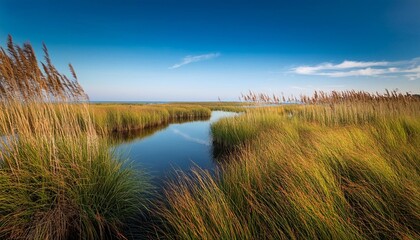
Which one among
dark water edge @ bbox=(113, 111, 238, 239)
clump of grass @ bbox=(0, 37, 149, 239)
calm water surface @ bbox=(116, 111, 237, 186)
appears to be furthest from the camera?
calm water surface @ bbox=(116, 111, 237, 186)

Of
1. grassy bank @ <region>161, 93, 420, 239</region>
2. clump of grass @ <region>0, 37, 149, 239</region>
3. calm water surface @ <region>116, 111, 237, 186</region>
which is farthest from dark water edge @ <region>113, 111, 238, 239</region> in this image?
grassy bank @ <region>161, 93, 420, 239</region>

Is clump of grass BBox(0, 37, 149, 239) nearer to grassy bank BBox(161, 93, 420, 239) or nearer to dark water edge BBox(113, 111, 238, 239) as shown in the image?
dark water edge BBox(113, 111, 238, 239)

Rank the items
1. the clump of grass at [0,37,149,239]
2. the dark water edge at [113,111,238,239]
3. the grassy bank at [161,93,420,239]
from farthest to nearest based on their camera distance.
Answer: the dark water edge at [113,111,238,239], the clump of grass at [0,37,149,239], the grassy bank at [161,93,420,239]

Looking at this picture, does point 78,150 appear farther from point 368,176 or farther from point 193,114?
point 193,114

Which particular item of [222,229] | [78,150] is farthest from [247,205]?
[78,150]

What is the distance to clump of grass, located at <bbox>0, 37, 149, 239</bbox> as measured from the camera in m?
2.86

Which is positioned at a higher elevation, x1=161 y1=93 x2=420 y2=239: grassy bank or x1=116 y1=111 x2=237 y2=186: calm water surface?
x1=161 y1=93 x2=420 y2=239: grassy bank

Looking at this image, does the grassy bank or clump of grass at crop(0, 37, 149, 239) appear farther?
Result: clump of grass at crop(0, 37, 149, 239)

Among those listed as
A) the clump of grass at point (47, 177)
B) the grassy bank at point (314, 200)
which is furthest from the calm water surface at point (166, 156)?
the grassy bank at point (314, 200)

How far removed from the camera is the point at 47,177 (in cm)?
320

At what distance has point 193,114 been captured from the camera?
117 feet

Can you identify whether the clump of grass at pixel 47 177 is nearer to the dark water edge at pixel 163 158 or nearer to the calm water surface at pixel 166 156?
the dark water edge at pixel 163 158

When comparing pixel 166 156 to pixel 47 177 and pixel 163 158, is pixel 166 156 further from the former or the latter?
pixel 47 177

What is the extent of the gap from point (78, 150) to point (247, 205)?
3.51 metres
